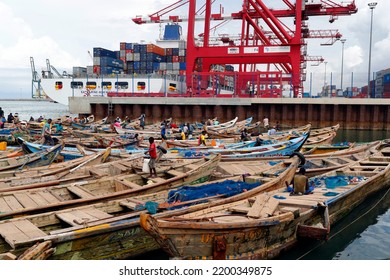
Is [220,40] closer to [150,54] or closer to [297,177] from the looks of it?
[150,54]

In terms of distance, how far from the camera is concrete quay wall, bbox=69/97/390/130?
35.1 m

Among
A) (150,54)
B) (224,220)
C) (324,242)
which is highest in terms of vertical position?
(150,54)

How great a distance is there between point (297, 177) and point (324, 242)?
164cm

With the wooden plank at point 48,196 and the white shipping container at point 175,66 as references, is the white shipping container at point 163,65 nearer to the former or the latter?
the white shipping container at point 175,66

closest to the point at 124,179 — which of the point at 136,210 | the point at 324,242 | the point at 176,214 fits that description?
the point at 136,210

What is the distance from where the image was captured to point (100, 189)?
1041cm

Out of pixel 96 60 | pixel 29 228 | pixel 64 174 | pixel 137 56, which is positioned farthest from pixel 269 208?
pixel 96 60

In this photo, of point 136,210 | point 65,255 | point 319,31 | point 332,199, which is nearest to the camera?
point 65,255

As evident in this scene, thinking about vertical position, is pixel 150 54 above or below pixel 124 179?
above

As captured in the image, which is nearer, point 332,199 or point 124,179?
point 332,199

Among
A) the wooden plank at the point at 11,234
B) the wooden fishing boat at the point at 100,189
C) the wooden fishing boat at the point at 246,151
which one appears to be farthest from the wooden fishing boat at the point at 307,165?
the wooden plank at the point at 11,234

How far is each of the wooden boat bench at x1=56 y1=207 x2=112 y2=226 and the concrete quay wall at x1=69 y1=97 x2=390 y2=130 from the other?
28402mm

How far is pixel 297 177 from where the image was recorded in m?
9.90

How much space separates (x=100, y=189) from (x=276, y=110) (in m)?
28.3
